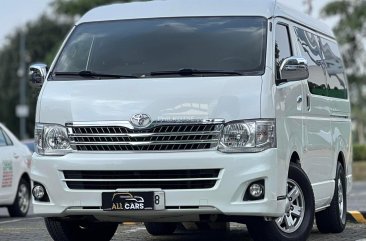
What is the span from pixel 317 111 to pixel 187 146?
2.36m

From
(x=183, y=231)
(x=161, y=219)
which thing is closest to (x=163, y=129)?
(x=161, y=219)

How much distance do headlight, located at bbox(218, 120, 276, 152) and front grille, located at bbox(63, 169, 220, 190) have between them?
0.23m

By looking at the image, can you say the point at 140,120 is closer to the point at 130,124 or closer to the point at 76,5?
the point at 130,124

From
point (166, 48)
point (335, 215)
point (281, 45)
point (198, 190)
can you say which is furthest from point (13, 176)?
point (198, 190)

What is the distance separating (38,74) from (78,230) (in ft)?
4.81

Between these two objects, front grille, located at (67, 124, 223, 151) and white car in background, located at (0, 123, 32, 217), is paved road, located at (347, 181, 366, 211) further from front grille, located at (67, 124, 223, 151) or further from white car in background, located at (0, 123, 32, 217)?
front grille, located at (67, 124, 223, 151)

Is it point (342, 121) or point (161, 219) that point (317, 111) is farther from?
point (161, 219)

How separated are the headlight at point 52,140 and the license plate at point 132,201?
A: 1.73 feet

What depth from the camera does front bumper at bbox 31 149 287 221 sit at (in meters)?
7.81

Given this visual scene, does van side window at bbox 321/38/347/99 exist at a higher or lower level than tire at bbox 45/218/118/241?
higher

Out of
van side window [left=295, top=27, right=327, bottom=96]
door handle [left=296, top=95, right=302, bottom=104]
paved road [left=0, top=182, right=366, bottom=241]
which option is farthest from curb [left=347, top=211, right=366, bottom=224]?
door handle [left=296, top=95, right=302, bottom=104]

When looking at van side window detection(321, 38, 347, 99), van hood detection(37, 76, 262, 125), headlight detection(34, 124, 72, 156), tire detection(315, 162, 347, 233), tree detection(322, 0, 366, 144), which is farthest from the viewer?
tree detection(322, 0, 366, 144)

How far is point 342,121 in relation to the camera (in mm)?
11203

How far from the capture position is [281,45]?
29.6 feet
